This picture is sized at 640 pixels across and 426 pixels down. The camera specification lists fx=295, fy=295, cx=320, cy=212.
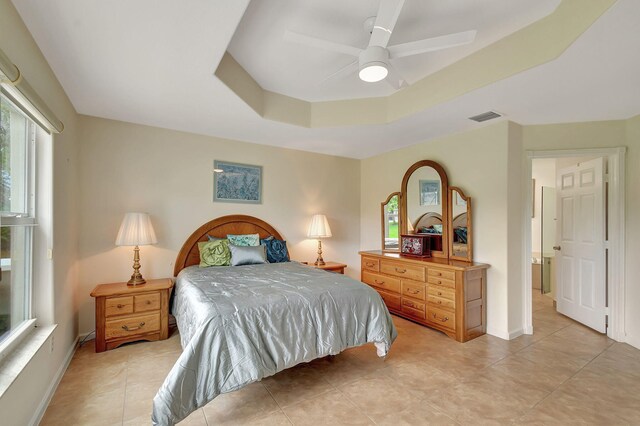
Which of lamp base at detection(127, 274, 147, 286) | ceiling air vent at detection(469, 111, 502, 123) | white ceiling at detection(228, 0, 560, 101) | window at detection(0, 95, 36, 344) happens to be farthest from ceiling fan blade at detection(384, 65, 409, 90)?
lamp base at detection(127, 274, 147, 286)

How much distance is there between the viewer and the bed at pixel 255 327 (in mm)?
1719

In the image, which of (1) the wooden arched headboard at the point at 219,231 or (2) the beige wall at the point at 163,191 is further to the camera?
(1) the wooden arched headboard at the point at 219,231

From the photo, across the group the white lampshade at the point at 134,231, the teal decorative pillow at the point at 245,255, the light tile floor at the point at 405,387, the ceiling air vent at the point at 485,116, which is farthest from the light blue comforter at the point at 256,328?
the ceiling air vent at the point at 485,116

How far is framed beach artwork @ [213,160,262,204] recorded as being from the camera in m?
3.80

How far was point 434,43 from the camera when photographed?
5.74 feet

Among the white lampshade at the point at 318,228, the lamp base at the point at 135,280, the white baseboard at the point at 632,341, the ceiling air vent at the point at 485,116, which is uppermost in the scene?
the ceiling air vent at the point at 485,116

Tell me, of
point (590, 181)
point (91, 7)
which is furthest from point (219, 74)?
point (590, 181)

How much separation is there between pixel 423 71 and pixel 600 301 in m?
3.19

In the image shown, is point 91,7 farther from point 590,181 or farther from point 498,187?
point 590,181

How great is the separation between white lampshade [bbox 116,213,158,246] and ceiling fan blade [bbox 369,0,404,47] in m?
2.71

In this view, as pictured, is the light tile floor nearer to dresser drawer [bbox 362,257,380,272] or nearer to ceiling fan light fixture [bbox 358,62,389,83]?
dresser drawer [bbox 362,257,380,272]

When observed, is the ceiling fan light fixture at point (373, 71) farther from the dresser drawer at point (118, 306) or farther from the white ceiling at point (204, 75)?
the dresser drawer at point (118, 306)

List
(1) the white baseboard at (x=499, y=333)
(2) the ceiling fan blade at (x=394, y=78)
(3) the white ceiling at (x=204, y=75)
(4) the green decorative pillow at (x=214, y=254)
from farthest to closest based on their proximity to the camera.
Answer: (4) the green decorative pillow at (x=214, y=254) < (1) the white baseboard at (x=499, y=333) < (2) the ceiling fan blade at (x=394, y=78) < (3) the white ceiling at (x=204, y=75)

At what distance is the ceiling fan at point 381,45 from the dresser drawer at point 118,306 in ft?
8.98
